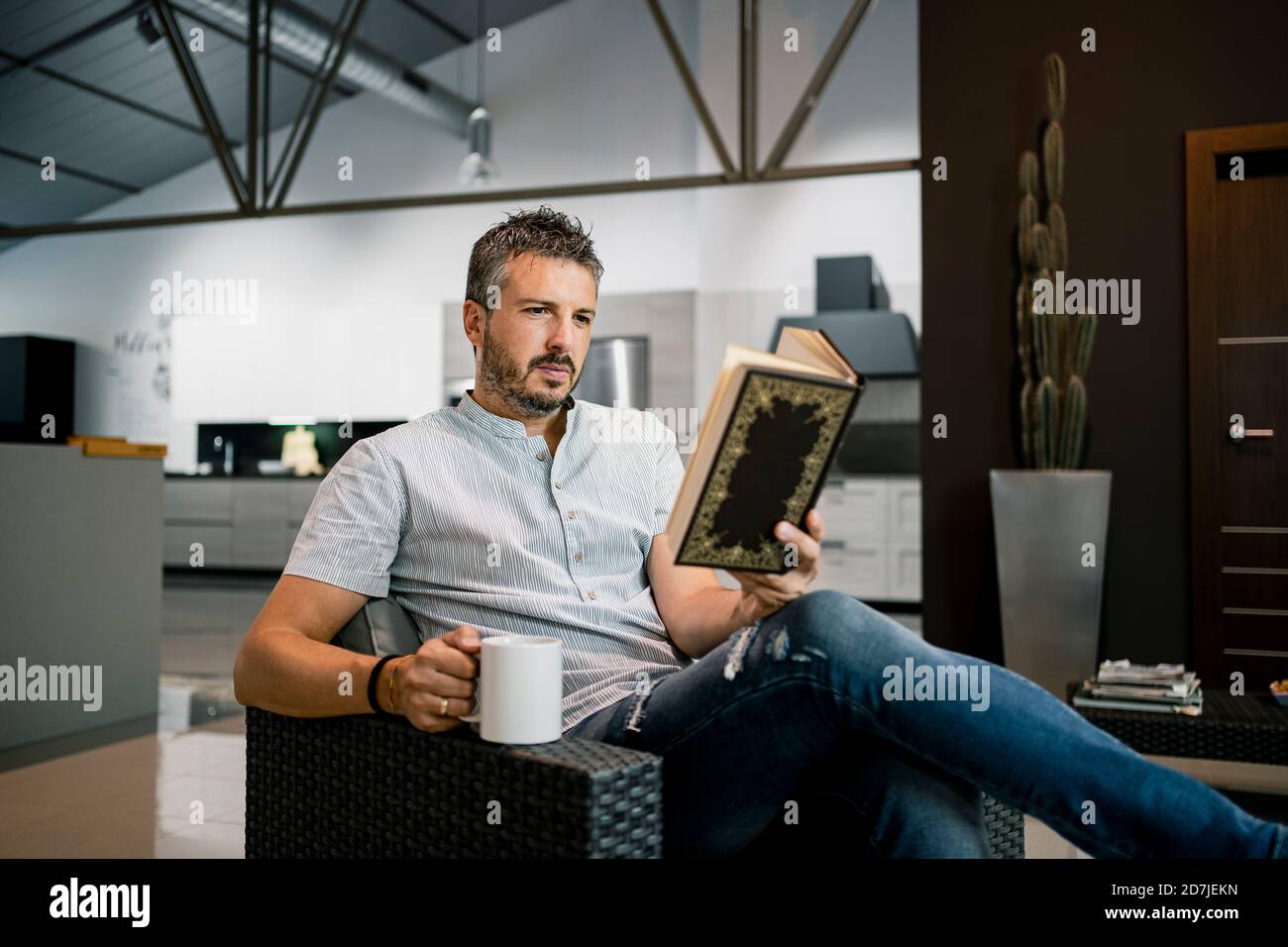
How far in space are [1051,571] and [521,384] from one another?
101 inches

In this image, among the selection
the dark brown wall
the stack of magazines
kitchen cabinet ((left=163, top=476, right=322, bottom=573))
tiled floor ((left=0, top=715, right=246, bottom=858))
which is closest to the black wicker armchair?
tiled floor ((left=0, top=715, right=246, bottom=858))

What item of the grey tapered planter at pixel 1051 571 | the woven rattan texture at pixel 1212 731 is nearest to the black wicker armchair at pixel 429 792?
the woven rattan texture at pixel 1212 731

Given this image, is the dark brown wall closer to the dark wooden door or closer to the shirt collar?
the dark wooden door

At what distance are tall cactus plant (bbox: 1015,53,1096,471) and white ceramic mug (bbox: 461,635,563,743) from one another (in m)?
2.98

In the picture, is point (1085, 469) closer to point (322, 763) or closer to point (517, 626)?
point (517, 626)

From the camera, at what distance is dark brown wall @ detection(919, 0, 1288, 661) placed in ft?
Result: 12.2

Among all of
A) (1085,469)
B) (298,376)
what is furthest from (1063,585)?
(298,376)

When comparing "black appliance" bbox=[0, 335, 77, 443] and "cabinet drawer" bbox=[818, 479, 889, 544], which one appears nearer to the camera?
"cabinet drawer" bbox=[818, 479, 889, 544]

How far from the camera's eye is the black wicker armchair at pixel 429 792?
1.01m

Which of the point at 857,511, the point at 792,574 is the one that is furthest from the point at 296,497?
the point at 792,574

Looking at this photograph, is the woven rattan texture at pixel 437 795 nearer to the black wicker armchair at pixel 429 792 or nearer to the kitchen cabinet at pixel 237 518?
the black wicker armchair at pixel 429 792

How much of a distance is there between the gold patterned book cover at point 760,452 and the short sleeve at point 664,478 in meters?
0.43

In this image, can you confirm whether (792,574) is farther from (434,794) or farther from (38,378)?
(38,378)
